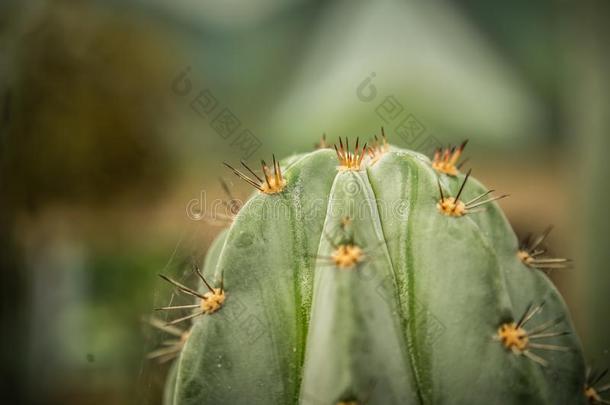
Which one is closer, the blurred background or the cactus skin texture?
the cactus skin texture

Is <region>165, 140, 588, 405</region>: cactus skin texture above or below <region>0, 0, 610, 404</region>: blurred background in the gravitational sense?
below

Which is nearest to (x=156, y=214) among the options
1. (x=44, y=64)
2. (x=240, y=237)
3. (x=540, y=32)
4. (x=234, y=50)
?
(x=44, y=64)

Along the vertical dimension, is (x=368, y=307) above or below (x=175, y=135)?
below

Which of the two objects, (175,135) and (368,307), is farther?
(175,135)

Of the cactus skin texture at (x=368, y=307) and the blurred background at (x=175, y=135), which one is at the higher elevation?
the blurred background at (x=175, y=135)

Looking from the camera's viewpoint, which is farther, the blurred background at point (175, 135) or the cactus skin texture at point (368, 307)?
the blurred background at point (175, 135)
